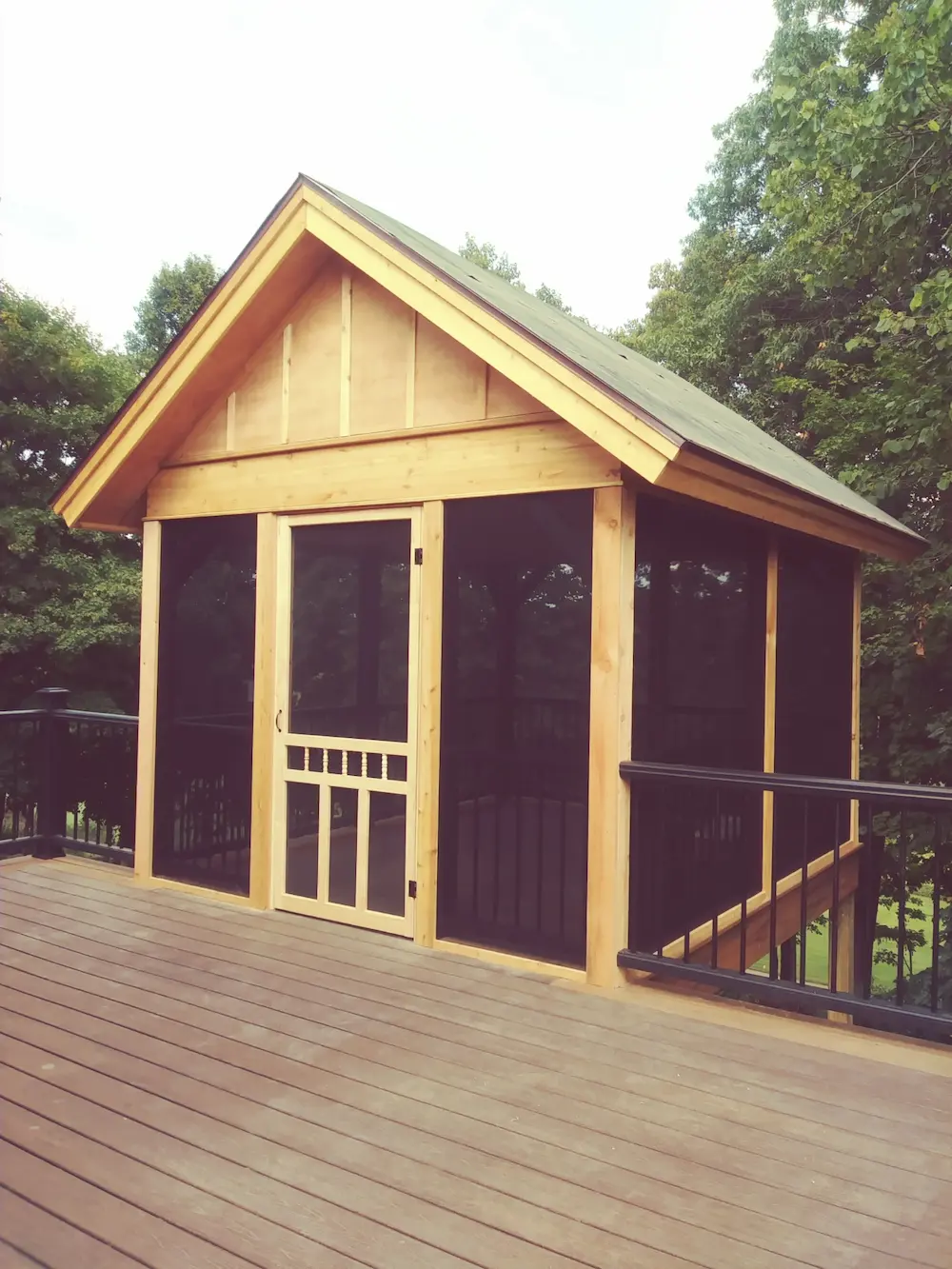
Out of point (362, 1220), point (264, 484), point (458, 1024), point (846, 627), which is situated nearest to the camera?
point (362, 1220)

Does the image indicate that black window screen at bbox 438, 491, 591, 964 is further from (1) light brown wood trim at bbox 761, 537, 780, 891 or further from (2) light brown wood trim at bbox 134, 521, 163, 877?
(2) light brown wood trim at bbox 134, 521, 163, 877

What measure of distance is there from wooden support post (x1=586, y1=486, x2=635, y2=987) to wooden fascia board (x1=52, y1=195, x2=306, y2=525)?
7.70 feet

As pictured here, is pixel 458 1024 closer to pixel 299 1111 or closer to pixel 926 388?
pixel 299 1111

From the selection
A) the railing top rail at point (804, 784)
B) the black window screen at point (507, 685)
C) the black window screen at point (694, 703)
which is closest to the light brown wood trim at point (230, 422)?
the black window screen at point (507, 685)

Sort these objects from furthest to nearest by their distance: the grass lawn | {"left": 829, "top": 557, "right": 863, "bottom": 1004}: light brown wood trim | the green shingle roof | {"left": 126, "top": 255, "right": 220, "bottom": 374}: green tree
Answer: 1. {"left": 126, "top": 255, "right": 220, "bottom": 374}: green tree
2. the grass lawn
3. {"left": 829, "top": 557, "right": 863, "bottom": 1004}: light brown wood trim
4. the green shingle roof

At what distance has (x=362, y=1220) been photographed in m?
2.33

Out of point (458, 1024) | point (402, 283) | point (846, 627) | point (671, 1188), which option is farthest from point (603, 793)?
point (846, 627)

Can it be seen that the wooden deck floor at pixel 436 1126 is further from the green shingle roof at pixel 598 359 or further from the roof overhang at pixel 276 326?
the green shingle roof at pixel 598 359

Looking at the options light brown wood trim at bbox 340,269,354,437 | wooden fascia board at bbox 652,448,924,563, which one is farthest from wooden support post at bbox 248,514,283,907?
wooden fascia board at bbox 652,448,924,563

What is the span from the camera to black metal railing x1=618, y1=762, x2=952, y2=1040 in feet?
11.5

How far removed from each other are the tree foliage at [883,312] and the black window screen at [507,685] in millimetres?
4147

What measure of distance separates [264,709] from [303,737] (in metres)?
0.32

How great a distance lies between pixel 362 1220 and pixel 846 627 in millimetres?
5726

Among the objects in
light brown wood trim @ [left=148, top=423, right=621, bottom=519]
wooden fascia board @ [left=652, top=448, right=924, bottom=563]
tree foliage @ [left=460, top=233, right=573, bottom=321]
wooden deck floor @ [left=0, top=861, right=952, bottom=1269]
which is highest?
tree foliage @ [left=460, top=233, right=573, bottom=321]
